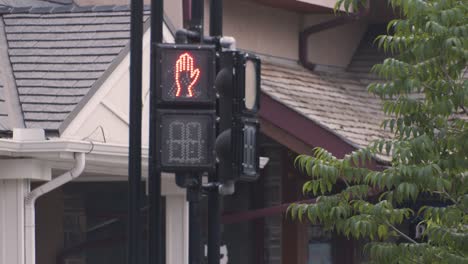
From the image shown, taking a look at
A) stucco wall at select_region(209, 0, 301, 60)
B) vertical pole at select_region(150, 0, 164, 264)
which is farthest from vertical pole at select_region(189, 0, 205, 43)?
stucco wall at select_region(209, 0, 301, 60)

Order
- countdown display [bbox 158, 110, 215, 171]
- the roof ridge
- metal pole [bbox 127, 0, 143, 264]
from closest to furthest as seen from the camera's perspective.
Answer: countdown display [bbox 158, 110, 215, 171] < metal pole [bbox 127, 0, 143, 264] < the roof ridge

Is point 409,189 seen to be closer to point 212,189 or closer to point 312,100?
point 212,189

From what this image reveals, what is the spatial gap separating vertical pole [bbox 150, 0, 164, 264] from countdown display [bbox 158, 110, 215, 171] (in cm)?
8

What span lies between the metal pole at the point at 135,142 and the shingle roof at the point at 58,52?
8.10 ft

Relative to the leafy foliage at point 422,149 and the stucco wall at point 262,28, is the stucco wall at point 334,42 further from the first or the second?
the leafy foliage at point 422,149

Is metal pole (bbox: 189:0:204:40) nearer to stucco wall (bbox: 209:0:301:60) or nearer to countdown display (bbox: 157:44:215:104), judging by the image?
countdown display (bbox: 157:44:215:104)

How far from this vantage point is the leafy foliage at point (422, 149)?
→ 30.8 feet

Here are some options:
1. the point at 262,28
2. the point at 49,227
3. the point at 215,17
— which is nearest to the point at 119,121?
the point at 215,17

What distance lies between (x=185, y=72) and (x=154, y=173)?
0.67m

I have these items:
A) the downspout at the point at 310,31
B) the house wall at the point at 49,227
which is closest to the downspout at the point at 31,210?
the house wall at the point at 49,227

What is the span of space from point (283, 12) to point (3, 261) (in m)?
7.66

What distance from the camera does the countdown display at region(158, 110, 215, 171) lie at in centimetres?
831

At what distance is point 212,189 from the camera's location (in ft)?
28.3

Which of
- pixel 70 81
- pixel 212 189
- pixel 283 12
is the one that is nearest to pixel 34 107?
pixel 70 81
